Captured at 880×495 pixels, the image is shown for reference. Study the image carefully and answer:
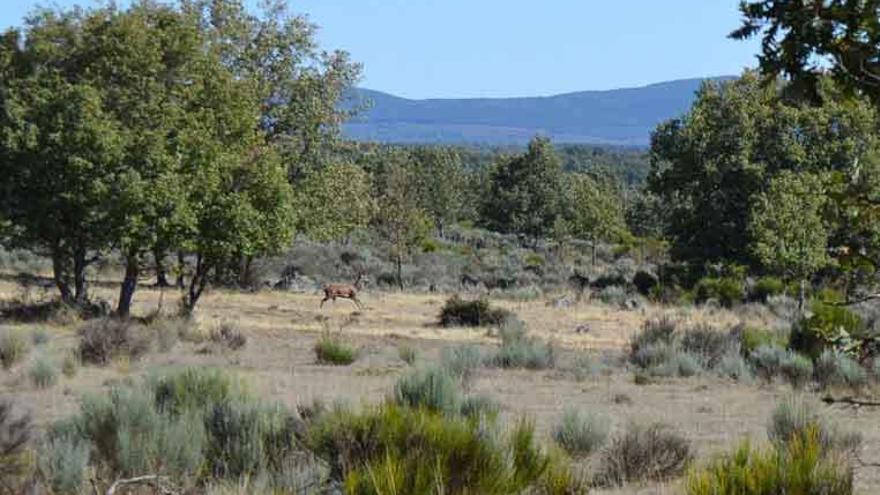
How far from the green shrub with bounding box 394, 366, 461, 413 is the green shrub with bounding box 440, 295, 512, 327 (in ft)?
53.9

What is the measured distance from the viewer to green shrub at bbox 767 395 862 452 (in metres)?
10.3

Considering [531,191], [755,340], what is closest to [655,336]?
[755,340]

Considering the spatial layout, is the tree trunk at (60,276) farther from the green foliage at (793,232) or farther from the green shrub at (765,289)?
the green shrub at (765,289)

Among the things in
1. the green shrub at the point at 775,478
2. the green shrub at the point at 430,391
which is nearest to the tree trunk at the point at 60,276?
the green shrub at the point at 430,391

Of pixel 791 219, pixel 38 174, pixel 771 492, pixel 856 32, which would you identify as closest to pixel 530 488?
pixel 771 492

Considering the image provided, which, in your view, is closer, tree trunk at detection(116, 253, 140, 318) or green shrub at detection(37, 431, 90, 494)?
green shrub at detection(37, 431, 90, 494)

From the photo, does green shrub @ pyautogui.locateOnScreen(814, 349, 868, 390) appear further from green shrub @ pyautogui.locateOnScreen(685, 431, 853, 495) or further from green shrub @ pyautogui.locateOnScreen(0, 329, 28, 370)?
green shrub @ pyautogui.locateOnScreen(0, 329, 28, 370)

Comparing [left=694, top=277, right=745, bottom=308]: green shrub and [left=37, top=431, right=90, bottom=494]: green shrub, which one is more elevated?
[left=37, top=431, right=90, bottom=494]: green shrub

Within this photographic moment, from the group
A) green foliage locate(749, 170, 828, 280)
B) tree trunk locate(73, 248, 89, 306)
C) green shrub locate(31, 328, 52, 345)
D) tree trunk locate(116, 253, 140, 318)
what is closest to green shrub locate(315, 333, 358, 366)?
green shrub locate(31, 328, 52, 345)

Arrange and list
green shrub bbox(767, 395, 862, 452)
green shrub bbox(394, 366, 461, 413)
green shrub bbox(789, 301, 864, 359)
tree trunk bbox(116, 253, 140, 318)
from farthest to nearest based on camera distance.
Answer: tree trunk bbox(116, 253, 140, 318), green shrub bbox(394, 366, 461, 413), green shrub bbox(767, 395, 862, 452), green shrub bbox(789, 301, 864, 359)

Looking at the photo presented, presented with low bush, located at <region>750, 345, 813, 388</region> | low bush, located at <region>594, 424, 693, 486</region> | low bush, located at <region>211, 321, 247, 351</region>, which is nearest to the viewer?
low bush, located at <region>594, 424, 693, 486</region>

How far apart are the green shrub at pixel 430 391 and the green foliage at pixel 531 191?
54.4m

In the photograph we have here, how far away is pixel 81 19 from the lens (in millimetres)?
23672

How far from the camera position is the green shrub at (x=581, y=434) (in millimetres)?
10336
